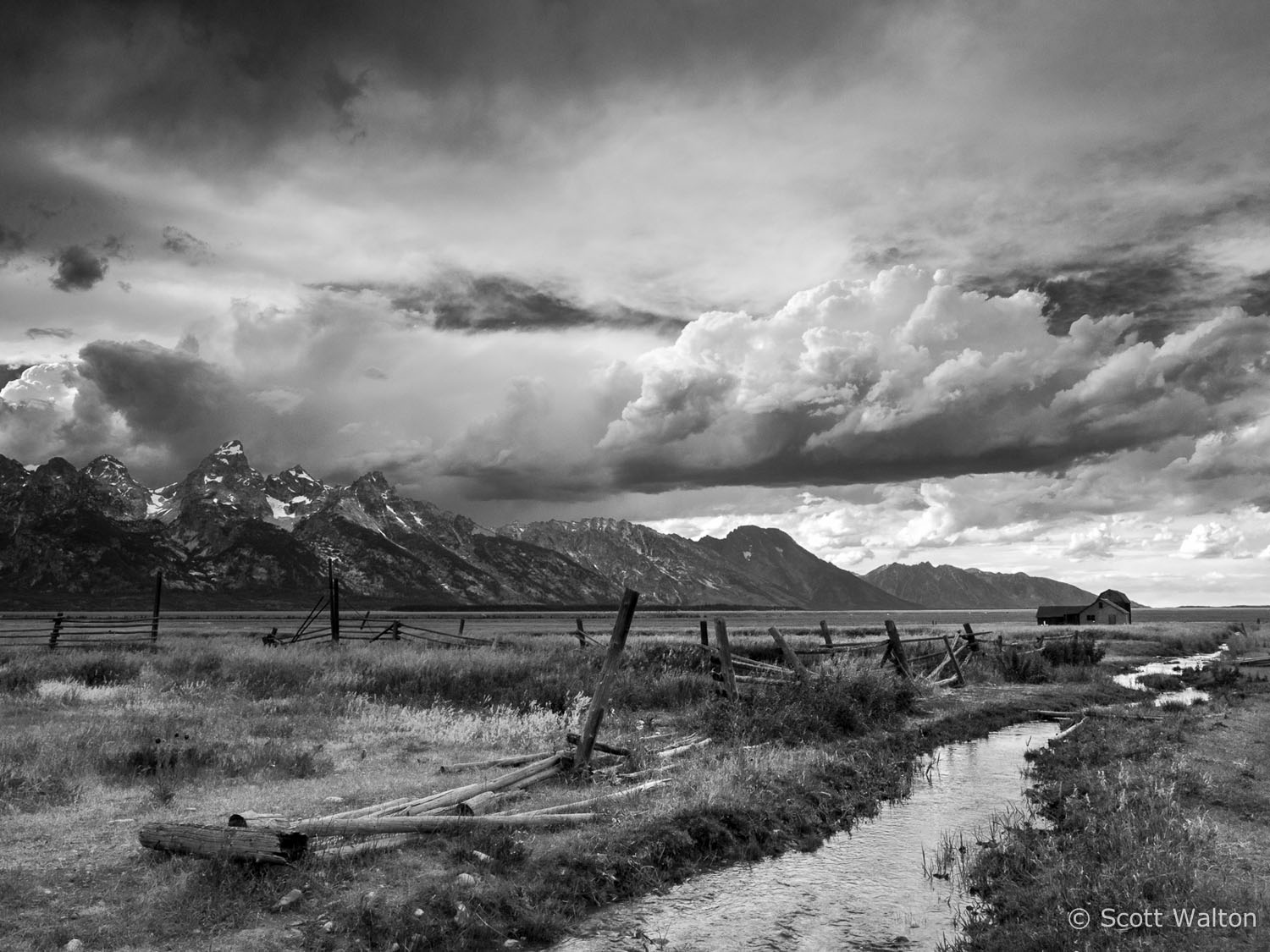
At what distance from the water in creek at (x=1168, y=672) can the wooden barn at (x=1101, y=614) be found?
53.7 meters

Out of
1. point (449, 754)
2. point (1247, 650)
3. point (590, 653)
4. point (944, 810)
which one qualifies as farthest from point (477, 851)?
point (1247, 650)

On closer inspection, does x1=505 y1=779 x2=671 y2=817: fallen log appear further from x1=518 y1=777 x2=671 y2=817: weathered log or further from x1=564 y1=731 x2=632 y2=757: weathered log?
x1=564 y1=731 x2=632 y2=757: weathered log

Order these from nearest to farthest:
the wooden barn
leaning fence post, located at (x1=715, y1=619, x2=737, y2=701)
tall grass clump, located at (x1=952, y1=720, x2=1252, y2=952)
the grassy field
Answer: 1. tall grass clump, located at (x1=952, y1=720, x2=1252, y2=952)
2. the grassy field
3. leaning fence post, located at (x1=715, y1=619, x2=737, y2=701)
4. the wooden barn

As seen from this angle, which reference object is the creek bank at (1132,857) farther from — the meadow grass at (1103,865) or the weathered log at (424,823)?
the weathered log at (424,823)

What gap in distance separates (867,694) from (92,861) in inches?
661

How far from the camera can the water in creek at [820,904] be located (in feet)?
26.8

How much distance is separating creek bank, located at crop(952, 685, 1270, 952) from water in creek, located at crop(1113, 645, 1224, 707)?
1131cm

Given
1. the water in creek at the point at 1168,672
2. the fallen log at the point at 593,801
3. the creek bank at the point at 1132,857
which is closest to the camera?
the creek bank at the point at 1132,857

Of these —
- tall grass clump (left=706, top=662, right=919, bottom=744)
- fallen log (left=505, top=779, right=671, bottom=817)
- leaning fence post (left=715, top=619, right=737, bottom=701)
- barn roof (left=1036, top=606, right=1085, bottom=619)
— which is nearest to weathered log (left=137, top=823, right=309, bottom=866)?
fallen log (left=505, top=779, right=671, bottom=817)

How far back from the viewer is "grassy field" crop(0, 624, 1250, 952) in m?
8.00

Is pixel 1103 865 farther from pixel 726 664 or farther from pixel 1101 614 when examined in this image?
pixel 1101 614

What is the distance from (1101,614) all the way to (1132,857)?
113 meters

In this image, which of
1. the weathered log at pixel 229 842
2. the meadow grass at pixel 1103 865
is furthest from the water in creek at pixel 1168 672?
the weathered log at pixel 229 842

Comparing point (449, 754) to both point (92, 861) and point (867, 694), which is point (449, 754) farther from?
point (867, 694)
